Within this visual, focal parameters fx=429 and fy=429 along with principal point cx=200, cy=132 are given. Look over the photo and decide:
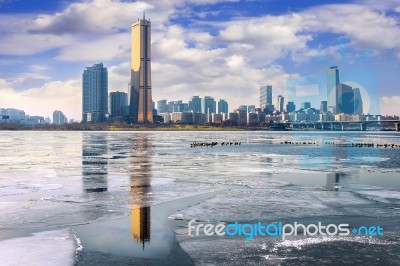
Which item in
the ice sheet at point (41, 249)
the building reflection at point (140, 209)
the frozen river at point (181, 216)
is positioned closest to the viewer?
the ice sheet at point (41, 249)

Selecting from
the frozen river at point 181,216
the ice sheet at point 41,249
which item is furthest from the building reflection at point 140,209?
the ice sheet at point 41,249

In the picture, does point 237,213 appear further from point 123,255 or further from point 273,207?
point 123,255

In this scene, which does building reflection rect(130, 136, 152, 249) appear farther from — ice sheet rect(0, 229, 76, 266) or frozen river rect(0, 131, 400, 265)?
ice sheet rect(0, 229, 76, 266)

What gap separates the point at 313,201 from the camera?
18.4m

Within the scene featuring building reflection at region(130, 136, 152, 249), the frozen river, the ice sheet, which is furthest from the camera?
building reflection at region(130, 136, 152, 249)

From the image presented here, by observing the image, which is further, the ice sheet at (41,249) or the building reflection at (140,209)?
the building reflection at (140,209)

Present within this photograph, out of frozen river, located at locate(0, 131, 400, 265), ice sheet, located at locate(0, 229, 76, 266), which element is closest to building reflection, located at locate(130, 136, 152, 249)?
frozen river, located at locate(0, 131, 400, 265)

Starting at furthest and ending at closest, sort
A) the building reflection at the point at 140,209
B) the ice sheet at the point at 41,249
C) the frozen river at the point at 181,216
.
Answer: the building reflection at the point at 140,209, the frozen river at the point at 181,216, the ice sheet at the point at 41,249

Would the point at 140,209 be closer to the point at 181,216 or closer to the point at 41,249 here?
the point at 181,216

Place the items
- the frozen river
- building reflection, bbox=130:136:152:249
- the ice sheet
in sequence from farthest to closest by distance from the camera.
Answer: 1. building reflection, bbox=130:136:152:249
2. the frozen river
3. the ice sheet

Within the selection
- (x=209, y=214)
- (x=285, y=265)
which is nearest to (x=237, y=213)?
(x=209, y=214)

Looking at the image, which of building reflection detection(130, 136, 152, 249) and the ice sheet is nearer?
the ice sheet

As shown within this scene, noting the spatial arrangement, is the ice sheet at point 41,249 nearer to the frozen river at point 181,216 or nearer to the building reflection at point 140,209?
the frozen river at point 181,216

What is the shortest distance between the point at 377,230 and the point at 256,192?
8183 millimetres
